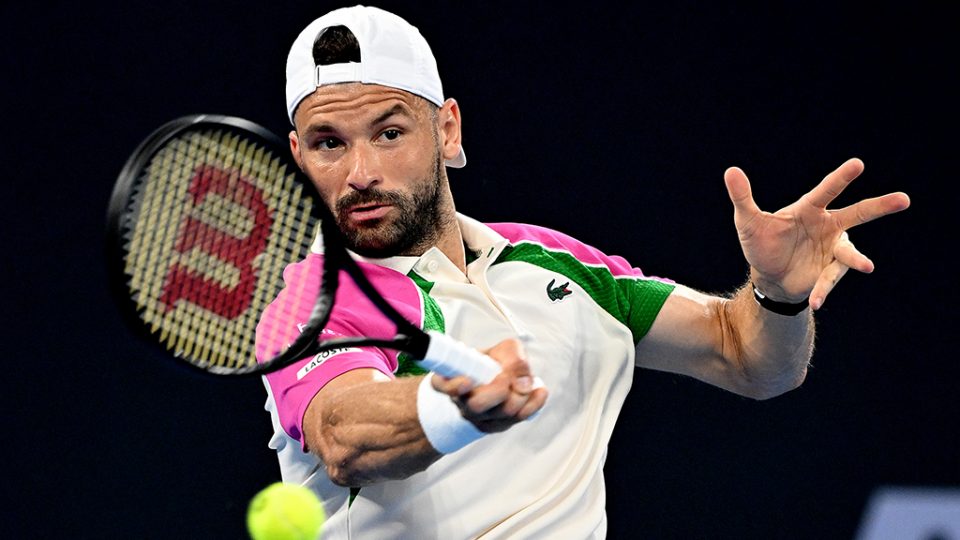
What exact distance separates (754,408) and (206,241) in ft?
7.62

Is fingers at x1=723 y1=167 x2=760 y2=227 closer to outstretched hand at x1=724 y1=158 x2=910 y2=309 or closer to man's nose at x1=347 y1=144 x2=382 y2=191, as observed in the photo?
outstretched hand at x1=724 y1=158 x2=910 y2=309

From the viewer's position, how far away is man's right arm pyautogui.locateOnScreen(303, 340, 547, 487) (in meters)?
1.86

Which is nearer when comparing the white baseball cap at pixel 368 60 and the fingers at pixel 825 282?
the fingers at pixel 825 282

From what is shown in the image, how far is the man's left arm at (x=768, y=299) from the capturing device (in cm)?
246

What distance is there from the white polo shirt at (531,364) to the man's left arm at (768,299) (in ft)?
0.31

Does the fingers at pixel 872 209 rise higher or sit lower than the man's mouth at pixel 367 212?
higher

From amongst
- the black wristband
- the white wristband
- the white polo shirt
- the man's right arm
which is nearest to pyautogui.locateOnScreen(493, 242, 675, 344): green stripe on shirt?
the white polo shirt

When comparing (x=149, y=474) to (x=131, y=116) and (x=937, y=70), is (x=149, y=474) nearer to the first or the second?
(x=131, y=116)

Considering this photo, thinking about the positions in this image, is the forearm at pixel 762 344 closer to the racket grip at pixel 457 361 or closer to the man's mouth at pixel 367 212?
the man's mouth at pixel 367 212

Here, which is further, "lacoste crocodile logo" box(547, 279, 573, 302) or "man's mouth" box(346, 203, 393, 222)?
"lacoste crocodile logo" box(547, 279, 573, 302)

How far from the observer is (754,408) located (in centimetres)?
400

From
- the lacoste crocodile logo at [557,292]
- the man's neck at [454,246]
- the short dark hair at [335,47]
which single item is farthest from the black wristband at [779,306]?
the short dark hair at [335,47]

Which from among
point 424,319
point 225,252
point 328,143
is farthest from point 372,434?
point 328,143

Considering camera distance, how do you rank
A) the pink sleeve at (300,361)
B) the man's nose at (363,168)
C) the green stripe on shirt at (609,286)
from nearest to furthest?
the pink sleeve at (300,361) < the man's nose at (363,168) < the green stripe on shirt at (609,286)
